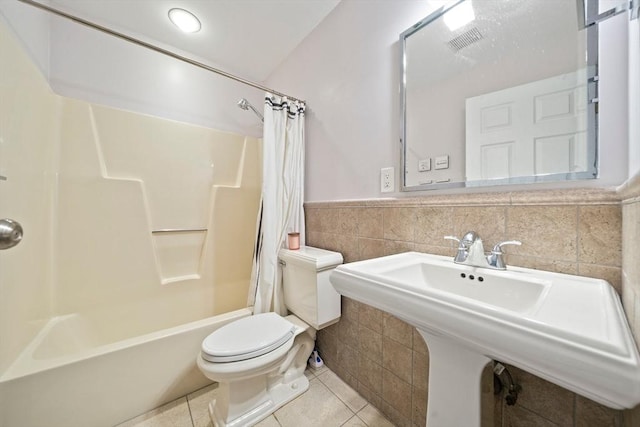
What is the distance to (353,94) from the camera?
133 centimetres

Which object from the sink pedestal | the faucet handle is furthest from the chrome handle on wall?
the faucet handle

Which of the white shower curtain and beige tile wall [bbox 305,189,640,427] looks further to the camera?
the white shower curtain

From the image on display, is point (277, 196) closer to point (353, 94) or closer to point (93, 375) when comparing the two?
point (353, 94)

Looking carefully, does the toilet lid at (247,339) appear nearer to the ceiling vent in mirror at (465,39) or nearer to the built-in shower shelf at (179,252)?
the built-in shower shelf at (179,252)

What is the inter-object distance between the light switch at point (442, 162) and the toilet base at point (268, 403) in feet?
4.54

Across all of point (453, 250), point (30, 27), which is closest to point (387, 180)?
point (453, 250)

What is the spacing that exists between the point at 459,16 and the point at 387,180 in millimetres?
718

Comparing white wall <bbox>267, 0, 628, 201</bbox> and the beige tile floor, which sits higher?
white wall <bbox>267, 0, 628, 201</bbox>

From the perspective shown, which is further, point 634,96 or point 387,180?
point 387,180

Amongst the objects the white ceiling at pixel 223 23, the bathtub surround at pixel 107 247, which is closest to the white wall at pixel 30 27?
the bathtub surround at pixel 107 247

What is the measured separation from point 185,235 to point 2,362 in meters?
0.98

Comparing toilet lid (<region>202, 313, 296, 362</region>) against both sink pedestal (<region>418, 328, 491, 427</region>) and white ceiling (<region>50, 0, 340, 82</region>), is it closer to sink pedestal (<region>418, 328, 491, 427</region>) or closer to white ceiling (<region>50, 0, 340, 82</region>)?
sink pedestal (<region>418, 328, 491, 427</region>)

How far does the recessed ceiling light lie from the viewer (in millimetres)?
1503

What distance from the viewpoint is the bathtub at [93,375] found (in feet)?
2.90
